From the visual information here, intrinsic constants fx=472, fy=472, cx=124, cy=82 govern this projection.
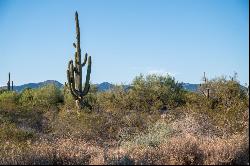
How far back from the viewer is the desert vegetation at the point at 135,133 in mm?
7773

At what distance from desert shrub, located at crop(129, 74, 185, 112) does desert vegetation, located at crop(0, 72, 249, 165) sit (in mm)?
66

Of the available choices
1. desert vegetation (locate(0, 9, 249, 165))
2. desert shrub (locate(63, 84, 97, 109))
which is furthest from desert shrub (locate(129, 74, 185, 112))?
desert shrub (locate(63, 84, 97, 109))

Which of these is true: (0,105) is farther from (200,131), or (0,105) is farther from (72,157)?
(72,157)

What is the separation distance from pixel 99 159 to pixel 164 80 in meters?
27.6

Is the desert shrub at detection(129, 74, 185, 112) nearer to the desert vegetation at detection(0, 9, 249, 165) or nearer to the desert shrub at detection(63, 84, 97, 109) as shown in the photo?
the desert vegetation at detection(0, 9, 249, 165)

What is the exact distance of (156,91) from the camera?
105 ft

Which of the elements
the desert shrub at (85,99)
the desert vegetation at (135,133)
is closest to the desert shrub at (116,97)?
the desert vegetation at (135,133)

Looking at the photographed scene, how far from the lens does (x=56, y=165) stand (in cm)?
772

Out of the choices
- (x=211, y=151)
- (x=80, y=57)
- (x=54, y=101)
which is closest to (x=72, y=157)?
(x=211, y=151)

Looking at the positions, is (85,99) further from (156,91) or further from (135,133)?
(135,133)

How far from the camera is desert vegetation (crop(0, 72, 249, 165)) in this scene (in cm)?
777

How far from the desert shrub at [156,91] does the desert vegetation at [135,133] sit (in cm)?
7

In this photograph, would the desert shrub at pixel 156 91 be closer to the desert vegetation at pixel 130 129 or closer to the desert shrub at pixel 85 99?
the desert vegetation at pixel 130 129

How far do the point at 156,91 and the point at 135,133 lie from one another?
17813 mm
